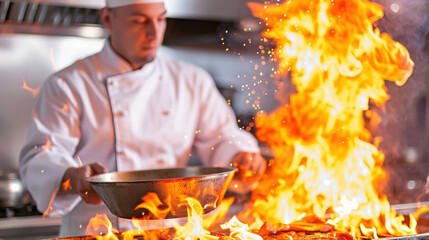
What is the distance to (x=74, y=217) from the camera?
8.32 ft

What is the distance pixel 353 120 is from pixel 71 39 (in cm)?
274

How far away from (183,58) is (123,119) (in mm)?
2266

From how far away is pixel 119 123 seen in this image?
261cm

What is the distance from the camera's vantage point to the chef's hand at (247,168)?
2.28 metres

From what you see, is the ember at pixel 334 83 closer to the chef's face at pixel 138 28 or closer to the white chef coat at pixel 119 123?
the white chef coat at pixel 119 123

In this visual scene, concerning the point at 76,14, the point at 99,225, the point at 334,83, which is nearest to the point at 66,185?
the point at 99,225

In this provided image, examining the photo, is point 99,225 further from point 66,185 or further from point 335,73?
point 335,73

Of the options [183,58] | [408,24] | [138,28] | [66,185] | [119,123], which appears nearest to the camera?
[66,185]

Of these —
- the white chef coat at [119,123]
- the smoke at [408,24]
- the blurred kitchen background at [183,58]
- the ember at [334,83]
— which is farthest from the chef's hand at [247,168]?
the blurred kitchen background at [183,58]

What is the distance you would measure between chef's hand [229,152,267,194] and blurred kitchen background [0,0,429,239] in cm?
141

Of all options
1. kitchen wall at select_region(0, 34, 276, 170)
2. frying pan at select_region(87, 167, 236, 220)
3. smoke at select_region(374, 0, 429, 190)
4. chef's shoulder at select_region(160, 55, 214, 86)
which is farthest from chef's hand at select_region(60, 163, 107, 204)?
smoke at select_region(374, 0, 429, 190)

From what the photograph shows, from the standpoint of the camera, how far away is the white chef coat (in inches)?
98.7

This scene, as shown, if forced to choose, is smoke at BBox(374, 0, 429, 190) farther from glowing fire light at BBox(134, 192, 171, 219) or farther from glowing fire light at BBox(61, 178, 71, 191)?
glowing fire light at BBox(134, 192, 171, 219)

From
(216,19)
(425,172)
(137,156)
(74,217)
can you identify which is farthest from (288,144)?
(74,217)
